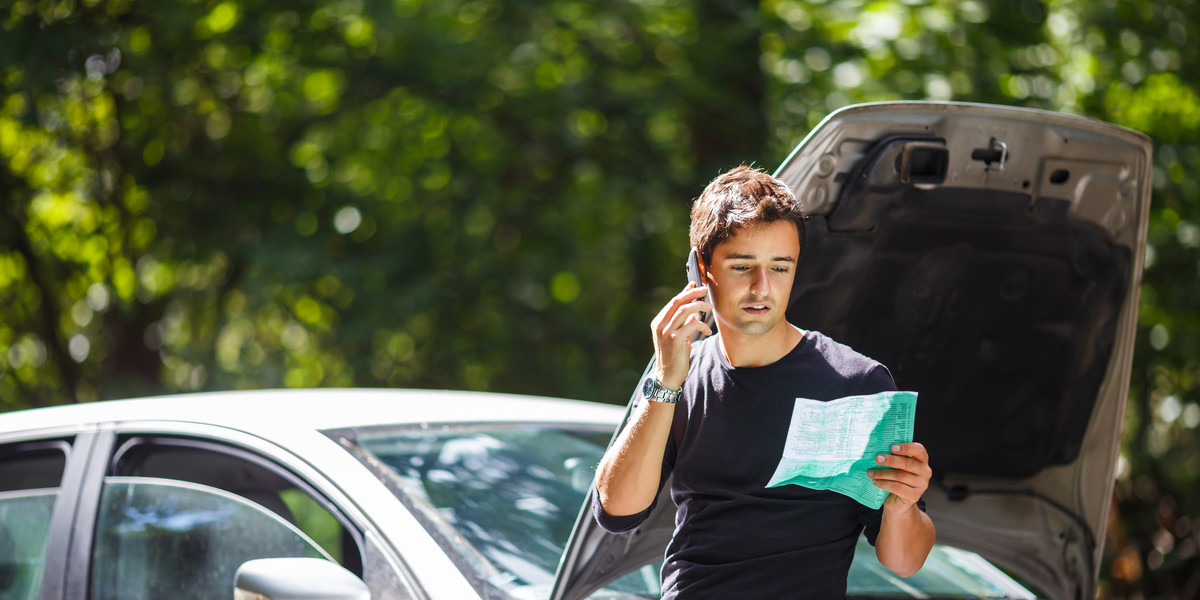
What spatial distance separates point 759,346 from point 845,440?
213mm

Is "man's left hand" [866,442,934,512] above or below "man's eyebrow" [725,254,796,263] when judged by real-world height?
below

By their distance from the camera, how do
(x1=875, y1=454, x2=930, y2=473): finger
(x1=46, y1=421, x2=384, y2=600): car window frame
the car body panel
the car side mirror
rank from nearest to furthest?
(x1=875, y1=454, x2=930, y2=473): finger, the car side mirror, the car body panel, (x1=46, y1=421, x2=384, y2=600): car window frame

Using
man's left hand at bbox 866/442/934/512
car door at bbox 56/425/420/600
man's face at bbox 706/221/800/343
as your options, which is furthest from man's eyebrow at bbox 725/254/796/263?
car door at bbox 56/425/420/600

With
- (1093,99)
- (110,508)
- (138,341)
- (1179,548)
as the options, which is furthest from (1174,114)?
(138,341)

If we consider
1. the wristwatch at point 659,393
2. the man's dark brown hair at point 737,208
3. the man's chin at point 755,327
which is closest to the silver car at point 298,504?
the wristwatch at point 659,393

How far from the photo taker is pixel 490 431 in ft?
8.70

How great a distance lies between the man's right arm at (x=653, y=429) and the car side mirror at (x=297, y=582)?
0.54 meters

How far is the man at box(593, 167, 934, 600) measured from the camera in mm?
1528

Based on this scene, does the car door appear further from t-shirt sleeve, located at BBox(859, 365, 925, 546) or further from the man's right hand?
t-shirt sleeve, located at BBox(859, 365, 925, 546)

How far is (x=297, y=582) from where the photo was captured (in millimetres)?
1756

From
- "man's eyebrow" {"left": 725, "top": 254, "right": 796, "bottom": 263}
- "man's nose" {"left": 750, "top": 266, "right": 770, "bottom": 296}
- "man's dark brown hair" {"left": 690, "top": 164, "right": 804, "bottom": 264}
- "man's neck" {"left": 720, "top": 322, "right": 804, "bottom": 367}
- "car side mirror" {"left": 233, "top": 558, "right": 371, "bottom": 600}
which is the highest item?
"man's dark brown hair" {"left": 690, "top": 164, "right": 804, "bottom": 264}

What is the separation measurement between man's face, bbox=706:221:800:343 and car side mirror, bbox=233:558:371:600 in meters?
0.88

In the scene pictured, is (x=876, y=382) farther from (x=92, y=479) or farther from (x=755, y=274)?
(x=92, y=479)

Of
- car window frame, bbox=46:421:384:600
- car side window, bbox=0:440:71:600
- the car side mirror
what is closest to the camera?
the car side mirror
